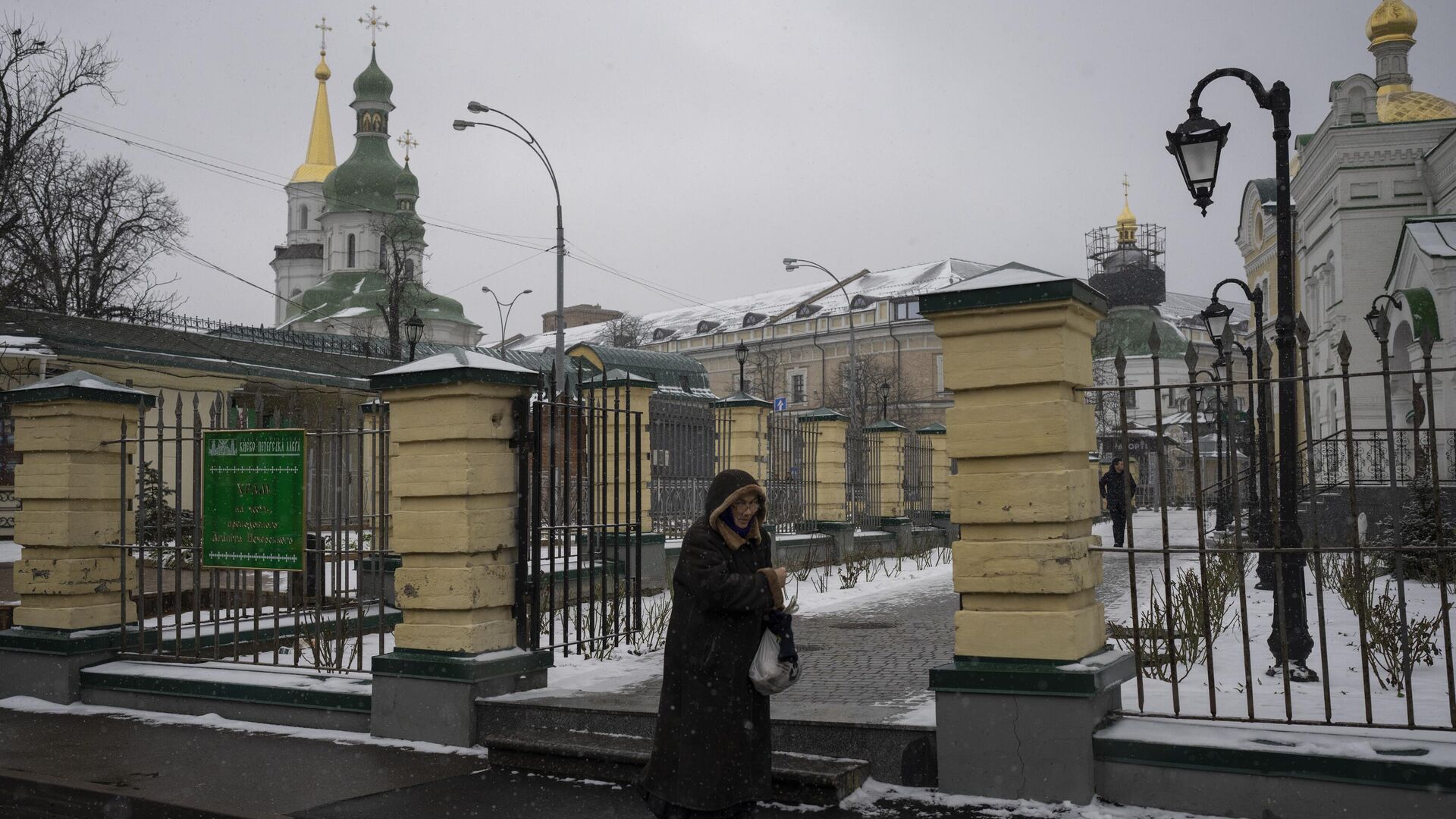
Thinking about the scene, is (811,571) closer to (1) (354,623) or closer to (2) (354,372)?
(1) (354,623)

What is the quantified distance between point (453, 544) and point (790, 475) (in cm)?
1057

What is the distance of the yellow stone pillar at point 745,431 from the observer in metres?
16.5

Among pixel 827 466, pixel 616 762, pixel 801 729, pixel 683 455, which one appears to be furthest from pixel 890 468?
pixel 616 762

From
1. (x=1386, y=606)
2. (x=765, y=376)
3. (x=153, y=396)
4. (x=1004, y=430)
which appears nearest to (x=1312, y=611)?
(x=1386, y=606)

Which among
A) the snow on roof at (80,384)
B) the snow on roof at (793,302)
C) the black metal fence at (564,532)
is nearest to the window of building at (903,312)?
the snow on roof at (793,302)

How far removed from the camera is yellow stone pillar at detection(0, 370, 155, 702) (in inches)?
356

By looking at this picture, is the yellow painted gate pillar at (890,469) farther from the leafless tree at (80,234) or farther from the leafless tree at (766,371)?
the leafless tree at (766,371)

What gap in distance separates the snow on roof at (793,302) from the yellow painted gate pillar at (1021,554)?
55.9 meters

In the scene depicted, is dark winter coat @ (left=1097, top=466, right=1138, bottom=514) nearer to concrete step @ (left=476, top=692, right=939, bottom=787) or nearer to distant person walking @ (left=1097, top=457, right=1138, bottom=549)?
distant person walking @ (left=1097, top=457, right=1138, bottom=549)

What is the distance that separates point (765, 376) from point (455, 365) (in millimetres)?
61406

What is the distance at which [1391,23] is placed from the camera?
35.3 metres

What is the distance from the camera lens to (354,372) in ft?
103

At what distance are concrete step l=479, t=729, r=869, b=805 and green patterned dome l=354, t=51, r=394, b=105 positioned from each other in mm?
65434

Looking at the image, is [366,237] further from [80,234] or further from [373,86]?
[80,234]
